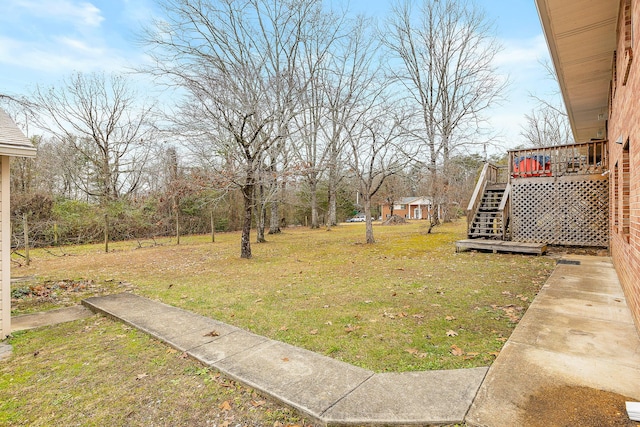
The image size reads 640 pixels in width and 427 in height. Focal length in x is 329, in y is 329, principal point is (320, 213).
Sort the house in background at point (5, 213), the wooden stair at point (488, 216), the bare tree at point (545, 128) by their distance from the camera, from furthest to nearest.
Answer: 1. the bare tree at point (545, 128)
2. the wooden stair at point (488, 216)
3. the house in background at point (5, 213)

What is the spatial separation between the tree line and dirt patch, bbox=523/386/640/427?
8907mm

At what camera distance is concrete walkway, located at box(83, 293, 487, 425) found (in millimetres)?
2170

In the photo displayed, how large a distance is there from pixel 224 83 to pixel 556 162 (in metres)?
10.4

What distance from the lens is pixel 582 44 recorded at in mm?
5535

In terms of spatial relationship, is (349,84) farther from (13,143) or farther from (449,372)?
(449,372)

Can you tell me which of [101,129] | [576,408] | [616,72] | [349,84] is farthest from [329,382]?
[101,129]

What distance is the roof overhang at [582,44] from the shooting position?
15.0 feet

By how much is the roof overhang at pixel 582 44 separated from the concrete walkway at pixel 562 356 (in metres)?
3.97

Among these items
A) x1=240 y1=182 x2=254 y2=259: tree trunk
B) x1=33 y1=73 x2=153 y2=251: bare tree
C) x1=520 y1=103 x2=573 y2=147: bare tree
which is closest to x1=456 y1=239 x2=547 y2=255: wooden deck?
x1=240 y1=182 x2=254 y2=259: tree trunk

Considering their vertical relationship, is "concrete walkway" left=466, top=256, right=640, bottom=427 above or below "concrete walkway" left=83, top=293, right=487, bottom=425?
above

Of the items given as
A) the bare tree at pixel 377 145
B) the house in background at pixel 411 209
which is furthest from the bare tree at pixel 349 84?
the house in background at pixel 411 209

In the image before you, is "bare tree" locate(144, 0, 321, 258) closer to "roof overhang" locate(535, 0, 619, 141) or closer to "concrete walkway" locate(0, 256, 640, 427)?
"concrete walkway" locate(0, 256, 640, 427)

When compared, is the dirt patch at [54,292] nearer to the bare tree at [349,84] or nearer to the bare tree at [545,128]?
the bare tree at [349,84]

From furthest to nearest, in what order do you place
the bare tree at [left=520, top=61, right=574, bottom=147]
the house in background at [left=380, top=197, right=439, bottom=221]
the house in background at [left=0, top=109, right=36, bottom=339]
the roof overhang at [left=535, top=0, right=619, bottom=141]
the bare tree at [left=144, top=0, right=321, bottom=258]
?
the house in background at [left=380, top=197, right=439, bottom=221] < the bare tree at [left=520, top=61, right=574, bottom=147] < the bare tree at [left=144, top=0, right=321, bottom=258] < the roof overhang at [left=535, top=0, right=619, bottom=141] < the house in background at [left=0, top=109, right=36, bottom=339]
